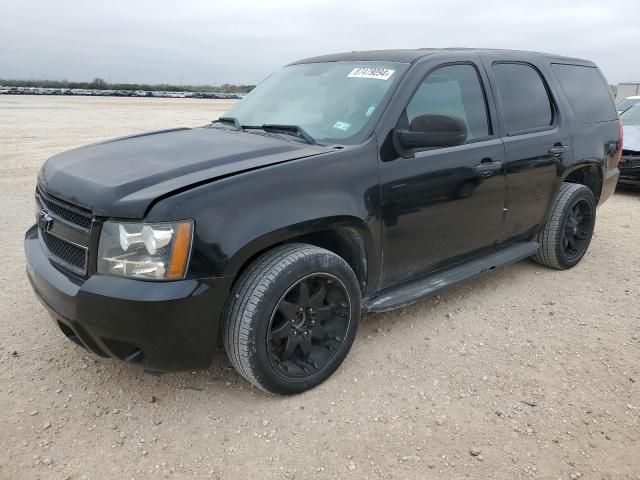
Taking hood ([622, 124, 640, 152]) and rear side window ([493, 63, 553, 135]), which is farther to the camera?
hood ([622, 124, 640, 152])

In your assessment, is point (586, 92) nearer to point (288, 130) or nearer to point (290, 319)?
point (288, 130)

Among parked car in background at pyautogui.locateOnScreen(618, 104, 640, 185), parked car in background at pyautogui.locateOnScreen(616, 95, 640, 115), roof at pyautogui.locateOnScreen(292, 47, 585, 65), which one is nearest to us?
roof at pyautogui.locateOnScreen(292, 47, 585, 65)

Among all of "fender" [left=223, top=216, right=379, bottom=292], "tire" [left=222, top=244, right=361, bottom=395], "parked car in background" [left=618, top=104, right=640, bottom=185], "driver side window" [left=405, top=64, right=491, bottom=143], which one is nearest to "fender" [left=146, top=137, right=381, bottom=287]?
"fender" [left=223, top=216, right=379, bottom=292]

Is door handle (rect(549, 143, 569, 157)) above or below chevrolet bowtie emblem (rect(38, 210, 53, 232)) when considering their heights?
above

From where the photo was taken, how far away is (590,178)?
4902 millimetres

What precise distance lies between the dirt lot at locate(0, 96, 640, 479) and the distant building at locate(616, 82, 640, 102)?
23.1 meters

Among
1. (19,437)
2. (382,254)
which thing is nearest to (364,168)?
(382,254)

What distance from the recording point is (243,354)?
8.50ft

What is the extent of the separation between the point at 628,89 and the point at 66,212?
26.5 m

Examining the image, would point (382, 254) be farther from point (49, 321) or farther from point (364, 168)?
point (49, 321)

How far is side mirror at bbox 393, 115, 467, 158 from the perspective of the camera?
2986mm

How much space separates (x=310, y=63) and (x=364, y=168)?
4.67 feet

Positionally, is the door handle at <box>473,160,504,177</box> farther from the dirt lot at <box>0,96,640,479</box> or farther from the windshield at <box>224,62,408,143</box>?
the dirt lot at <box>0,96,640,479</box>

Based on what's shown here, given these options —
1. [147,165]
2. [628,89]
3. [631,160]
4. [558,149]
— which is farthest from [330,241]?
[628,89]
